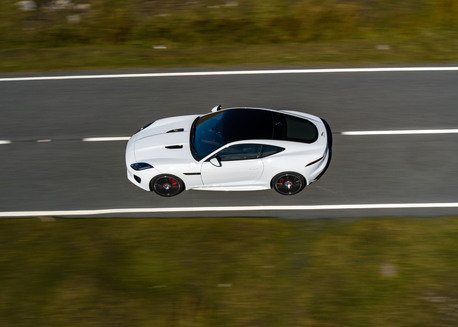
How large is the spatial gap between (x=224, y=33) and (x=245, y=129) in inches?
270

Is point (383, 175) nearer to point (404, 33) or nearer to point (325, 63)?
point (325, 63)

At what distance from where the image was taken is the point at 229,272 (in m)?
8.84

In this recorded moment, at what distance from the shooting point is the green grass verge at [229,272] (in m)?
8.23

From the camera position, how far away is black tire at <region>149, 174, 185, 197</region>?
10.2 meters

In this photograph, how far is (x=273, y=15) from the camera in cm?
1614

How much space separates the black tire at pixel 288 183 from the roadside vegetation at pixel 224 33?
5647mm

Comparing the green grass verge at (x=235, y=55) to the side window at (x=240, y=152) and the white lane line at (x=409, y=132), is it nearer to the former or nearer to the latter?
the white lane line at (x=409, y=132)

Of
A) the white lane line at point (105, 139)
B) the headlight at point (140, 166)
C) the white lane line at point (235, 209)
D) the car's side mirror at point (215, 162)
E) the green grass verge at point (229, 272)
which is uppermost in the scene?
the car's side mirror at point (215, 162)

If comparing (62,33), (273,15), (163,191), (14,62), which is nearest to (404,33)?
(273,15)

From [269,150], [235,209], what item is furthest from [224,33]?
[235,209]

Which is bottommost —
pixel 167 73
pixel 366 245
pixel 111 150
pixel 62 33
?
pixel 366 245

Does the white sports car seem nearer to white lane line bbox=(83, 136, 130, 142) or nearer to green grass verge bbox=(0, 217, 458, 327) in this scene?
green grass verge bbox=(0, 217, 458, 327)

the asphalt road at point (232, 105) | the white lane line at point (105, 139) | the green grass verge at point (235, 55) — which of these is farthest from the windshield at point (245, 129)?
the green grass verge at point (235, 55)

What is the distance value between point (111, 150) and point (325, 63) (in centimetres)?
694
